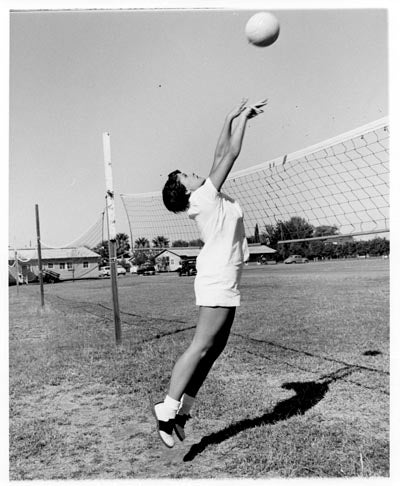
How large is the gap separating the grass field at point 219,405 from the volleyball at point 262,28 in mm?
3282

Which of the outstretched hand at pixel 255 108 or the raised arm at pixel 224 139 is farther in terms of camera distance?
the raised arm at pixel 224 139

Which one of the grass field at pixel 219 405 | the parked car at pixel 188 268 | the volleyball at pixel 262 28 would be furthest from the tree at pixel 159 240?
the parked car at pixel 188 268

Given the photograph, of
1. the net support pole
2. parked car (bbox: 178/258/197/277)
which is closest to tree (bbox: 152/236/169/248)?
the net support pole

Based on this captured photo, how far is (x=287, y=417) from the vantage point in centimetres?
408

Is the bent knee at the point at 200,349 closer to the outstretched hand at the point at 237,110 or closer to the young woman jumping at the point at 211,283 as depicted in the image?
the young woman jumping at the point at 211,283

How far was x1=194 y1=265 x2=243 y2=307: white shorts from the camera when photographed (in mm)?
3291

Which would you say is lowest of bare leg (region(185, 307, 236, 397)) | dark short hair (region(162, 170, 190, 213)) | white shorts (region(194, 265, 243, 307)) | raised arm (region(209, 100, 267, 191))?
bare leg (region(185, 307, 236, 397))

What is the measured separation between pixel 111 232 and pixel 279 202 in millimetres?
2683

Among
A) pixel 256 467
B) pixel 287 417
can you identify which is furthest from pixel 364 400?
pixel 256 467

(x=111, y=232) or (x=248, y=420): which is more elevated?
(x=111, y=232)

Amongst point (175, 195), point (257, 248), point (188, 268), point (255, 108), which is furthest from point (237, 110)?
point (188, 268)

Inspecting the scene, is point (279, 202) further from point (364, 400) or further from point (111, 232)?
point (364, 400)

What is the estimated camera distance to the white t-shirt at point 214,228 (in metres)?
3.36

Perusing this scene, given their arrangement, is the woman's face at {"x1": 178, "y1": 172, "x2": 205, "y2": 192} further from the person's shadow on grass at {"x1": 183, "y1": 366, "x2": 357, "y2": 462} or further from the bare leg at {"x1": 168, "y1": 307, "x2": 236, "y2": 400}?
the person's shadow on grass at {"x1": 183, "y1": 366, "x2": 357, "y2": 462}
